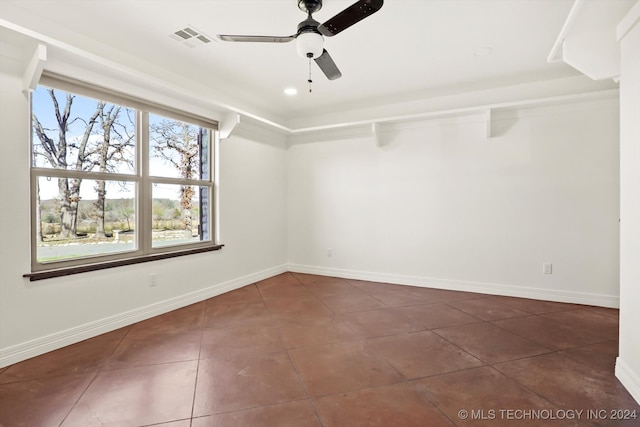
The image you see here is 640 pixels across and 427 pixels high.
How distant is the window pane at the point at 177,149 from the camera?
3.41m

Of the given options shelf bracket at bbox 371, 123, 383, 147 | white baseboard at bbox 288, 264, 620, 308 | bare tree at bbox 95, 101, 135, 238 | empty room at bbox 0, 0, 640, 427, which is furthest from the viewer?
shelf bracket at bbox 371, 123, 383, 147

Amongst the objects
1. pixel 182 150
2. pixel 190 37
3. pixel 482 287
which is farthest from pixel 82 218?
pixel 482 287

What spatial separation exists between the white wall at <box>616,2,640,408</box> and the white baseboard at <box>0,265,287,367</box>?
3956 millimetres

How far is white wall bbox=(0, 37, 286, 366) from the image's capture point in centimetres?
228

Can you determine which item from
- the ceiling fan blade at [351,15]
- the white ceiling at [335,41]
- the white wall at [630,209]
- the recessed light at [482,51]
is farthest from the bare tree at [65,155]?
the white wall at [630,209]

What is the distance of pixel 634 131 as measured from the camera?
1.89 metres

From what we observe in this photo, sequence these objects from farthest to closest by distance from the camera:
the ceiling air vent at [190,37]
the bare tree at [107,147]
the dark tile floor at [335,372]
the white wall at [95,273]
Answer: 1. the bare tree at [107,147]
2. the ceiling air vent at [190,37]
3. the white wall at [95,273]
4. the dark tile floor at [335,372]

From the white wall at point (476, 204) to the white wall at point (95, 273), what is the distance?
3.68 feet

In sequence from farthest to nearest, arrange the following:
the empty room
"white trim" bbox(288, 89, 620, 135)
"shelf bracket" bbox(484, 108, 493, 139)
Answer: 1. "shelf bracket" bbox(484, 108, 493, 139)
2. "white trim" bbox(288, 89, 620, 135)
3. the empty room

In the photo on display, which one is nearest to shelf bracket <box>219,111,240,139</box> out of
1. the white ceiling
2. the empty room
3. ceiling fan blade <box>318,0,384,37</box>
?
the empty room

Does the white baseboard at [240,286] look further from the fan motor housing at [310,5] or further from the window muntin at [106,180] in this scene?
the fan motor housing at [310,5]

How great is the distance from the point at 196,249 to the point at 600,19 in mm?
4240

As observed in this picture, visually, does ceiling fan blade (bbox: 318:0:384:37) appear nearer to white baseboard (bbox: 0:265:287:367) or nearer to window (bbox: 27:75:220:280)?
window (bbox: 27:75:220:280)

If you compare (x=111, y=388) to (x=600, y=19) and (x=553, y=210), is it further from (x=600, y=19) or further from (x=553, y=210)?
(x=553, y=210)
